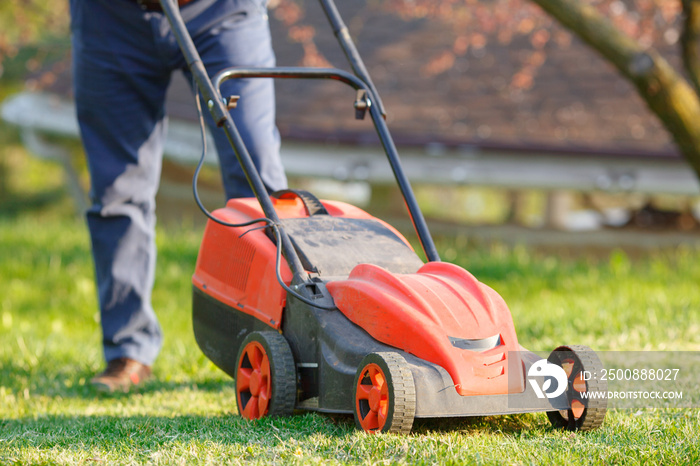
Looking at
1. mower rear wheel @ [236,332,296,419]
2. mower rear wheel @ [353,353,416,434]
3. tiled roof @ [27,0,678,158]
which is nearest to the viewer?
mower rear wheel @ [353,353,416,434]

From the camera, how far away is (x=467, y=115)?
25.5 feet

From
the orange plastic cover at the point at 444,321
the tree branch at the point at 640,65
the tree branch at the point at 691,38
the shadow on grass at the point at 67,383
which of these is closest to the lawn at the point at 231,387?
the shadow on grass at the point at 67,383

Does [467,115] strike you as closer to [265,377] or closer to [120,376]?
[120,376]

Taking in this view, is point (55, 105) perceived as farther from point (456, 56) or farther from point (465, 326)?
point (465, 326)

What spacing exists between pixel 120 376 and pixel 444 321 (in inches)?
57.6

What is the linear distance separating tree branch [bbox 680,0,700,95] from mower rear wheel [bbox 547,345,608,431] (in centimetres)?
314

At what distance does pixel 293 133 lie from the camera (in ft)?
25.0

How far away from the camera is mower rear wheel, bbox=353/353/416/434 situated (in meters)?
1.70

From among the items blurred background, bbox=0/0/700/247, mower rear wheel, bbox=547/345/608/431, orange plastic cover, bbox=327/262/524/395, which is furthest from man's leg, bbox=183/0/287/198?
blurred background, bbox=0/0/700/247

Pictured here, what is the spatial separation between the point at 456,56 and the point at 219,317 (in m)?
6.65

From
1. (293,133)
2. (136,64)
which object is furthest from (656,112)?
(293,133)

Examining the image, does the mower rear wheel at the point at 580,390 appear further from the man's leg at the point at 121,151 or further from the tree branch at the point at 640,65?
the tree branch at the point at 640,65

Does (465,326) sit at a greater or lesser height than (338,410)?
greater

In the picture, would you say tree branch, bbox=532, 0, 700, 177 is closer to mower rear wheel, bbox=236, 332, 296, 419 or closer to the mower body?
the mower body
